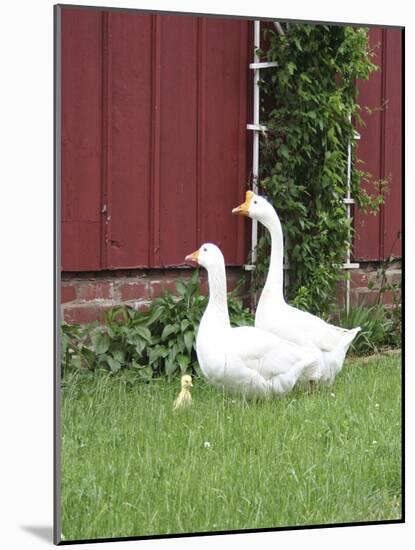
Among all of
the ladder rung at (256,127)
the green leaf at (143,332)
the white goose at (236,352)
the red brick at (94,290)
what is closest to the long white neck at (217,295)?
the white goose at (236,352)

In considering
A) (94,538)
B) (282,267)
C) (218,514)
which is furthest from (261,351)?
(94,538)

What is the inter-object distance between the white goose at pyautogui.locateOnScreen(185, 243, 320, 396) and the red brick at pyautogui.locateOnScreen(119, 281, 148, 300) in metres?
0.17

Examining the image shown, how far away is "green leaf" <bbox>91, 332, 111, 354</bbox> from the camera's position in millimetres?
3963

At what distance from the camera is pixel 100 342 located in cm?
398

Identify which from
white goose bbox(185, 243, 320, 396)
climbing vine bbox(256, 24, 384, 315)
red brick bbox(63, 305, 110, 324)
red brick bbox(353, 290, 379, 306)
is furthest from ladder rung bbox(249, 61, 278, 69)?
red brick bbox(63, 305, 110, 324)

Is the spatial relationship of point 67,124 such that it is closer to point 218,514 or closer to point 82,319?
point 82,319

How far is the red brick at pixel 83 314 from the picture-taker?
388 centimetres

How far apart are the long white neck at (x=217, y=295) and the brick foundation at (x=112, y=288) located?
0.02 meters

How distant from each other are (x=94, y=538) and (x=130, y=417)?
405 millimetres

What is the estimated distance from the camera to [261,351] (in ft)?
13.8

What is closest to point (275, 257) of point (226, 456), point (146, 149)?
point (146, 149)

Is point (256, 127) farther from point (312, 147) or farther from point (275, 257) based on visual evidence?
point (275, 257)

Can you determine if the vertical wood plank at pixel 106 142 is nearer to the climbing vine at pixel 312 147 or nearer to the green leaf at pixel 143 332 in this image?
the green leaf at pixel 143 332

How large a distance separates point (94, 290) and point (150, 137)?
0.51 metres
